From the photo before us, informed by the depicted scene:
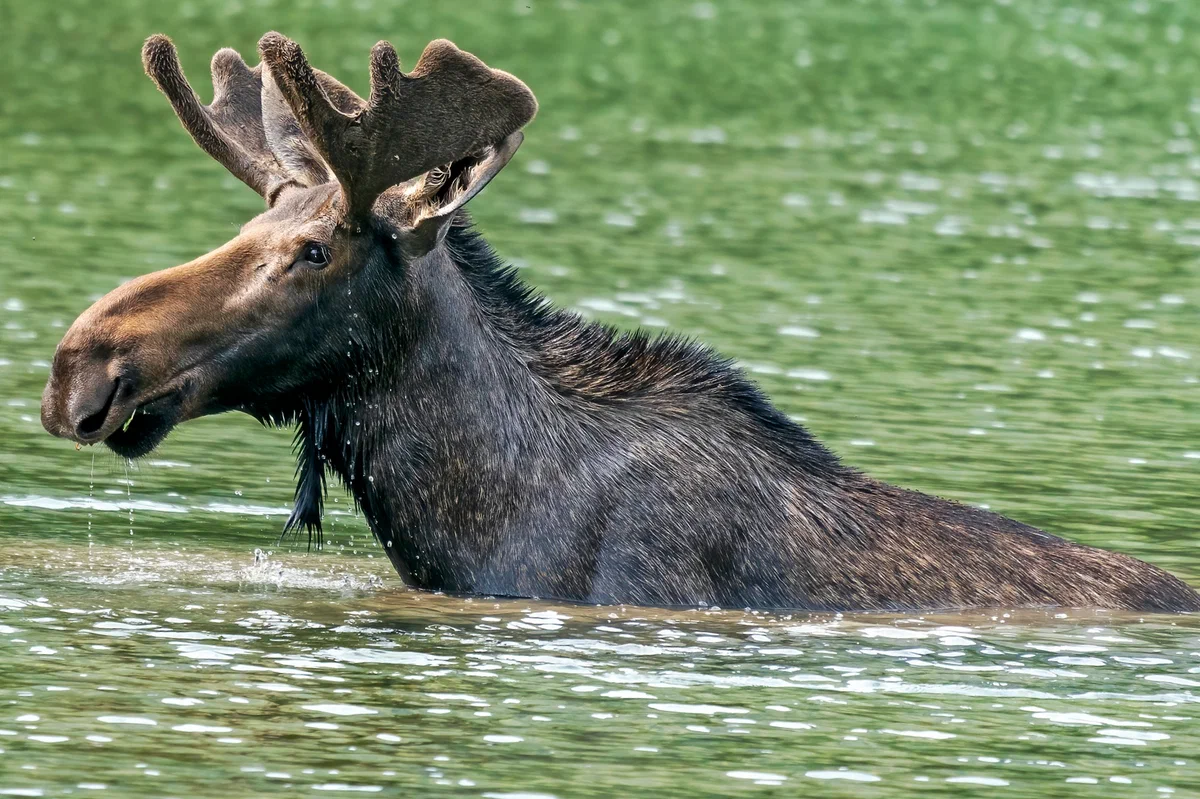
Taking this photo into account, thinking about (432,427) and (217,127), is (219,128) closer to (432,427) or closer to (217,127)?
(217,127)

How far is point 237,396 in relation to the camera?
11969 mm

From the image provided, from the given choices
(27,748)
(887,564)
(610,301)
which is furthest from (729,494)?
(610,301)

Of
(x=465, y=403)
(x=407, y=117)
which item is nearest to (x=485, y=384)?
(x=465, y=403)

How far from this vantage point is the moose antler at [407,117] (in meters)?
11.8

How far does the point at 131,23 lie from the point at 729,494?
3418 centimetres

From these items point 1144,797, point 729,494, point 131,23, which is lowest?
point 1144,797

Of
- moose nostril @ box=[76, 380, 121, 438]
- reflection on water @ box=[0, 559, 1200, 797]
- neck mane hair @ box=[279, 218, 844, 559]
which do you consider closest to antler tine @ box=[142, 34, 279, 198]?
neck mane hair @ box=[279, 218, 844, 559]

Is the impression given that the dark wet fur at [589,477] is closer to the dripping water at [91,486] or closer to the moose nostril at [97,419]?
the moose nostril at [97,419]

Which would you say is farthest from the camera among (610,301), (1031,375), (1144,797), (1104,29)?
(1104,29)

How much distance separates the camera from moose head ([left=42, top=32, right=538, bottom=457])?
1156 centimetres

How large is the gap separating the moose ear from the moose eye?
13.8 inches

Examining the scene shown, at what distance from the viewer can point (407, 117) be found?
11852 mm

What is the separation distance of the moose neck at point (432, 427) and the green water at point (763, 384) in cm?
36

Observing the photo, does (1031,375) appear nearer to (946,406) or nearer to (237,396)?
(946,406)
